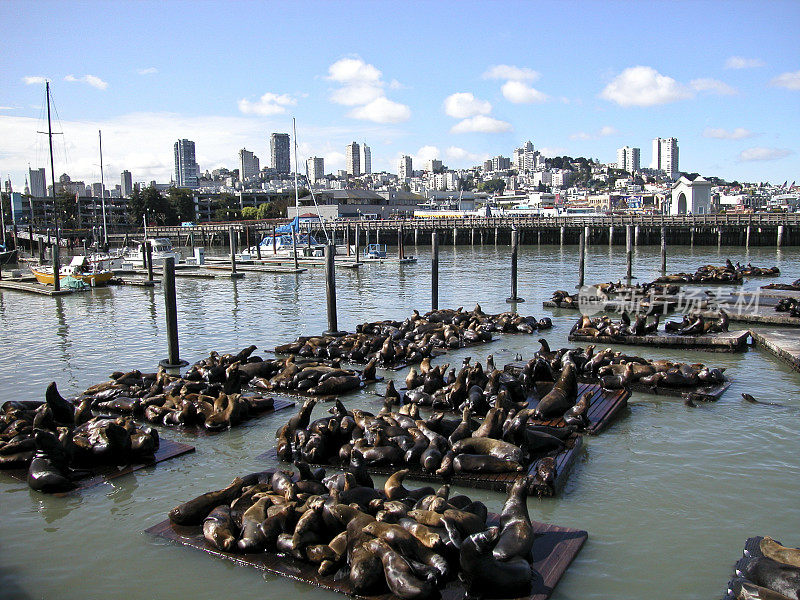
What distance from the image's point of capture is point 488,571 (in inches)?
200

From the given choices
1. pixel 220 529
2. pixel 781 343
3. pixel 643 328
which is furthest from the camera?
pixel 643 328

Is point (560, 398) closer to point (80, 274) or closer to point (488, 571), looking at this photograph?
point (488, 571)

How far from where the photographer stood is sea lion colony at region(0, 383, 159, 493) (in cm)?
791

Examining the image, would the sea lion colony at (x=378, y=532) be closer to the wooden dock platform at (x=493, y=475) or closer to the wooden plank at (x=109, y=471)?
the wooden dock platform at (x=493, y=475)

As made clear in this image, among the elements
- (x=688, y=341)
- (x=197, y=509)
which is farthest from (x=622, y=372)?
(x=197, y=509)

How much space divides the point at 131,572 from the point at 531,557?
370cm

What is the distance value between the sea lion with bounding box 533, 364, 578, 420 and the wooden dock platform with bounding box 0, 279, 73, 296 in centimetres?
2807

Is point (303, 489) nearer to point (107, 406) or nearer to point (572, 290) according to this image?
point (107, 406)

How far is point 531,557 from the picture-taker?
5602 mm

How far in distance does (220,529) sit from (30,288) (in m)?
31.3

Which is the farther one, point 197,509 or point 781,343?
point 781,343

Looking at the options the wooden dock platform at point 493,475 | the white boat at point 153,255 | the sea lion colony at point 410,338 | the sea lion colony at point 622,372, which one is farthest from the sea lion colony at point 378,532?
the white boat at point 153,255

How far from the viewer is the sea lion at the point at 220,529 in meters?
6.11

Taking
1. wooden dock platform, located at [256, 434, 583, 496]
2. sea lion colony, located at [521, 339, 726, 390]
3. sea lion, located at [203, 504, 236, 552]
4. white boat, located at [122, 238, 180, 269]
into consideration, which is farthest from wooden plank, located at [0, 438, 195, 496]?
white boat, located at [122, 238, 180, 269]
